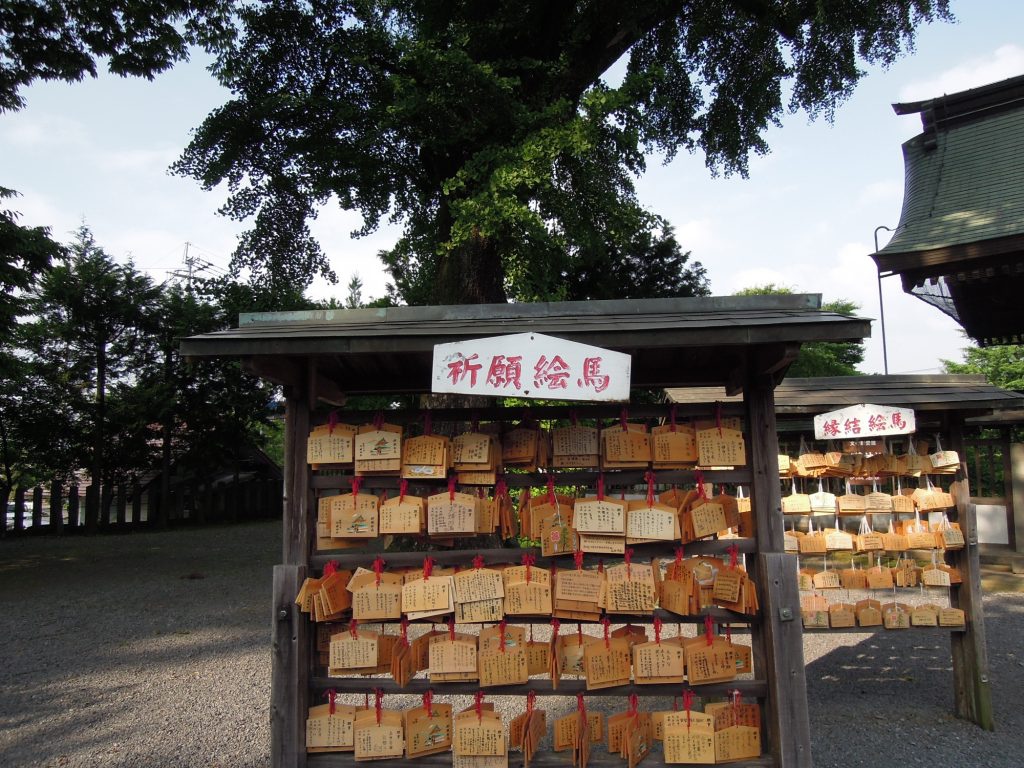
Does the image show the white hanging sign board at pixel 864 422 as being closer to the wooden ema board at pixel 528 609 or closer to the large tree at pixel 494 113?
the wooden ema board at pixel 528 609

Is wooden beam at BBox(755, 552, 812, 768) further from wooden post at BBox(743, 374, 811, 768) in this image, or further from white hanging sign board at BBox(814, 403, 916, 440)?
white hanging sign board at BBox(814, 403, 916, 440)

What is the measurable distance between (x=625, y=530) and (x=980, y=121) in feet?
25.1

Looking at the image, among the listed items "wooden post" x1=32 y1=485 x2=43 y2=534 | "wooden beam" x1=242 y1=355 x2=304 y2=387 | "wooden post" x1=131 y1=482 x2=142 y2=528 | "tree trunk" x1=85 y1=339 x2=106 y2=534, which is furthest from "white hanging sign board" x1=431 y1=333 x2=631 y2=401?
"wooden post" x1=131 y1=482 x2=142 y2=528

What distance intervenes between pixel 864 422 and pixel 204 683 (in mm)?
5824

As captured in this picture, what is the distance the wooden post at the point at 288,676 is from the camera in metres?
3.46

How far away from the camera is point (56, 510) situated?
50.8ft

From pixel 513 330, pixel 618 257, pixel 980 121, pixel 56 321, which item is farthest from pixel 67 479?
pixel 980 121

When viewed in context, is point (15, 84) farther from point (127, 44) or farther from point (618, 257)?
point (618, 257)

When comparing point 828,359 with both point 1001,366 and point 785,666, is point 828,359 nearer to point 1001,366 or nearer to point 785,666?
point 1001,366

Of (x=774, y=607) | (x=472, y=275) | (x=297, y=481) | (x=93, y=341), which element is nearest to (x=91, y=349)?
(x=93, y=341)

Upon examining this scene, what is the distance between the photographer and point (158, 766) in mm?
4406

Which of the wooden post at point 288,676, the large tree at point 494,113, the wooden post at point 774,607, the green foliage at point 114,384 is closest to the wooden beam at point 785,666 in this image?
the wooden post at point 774,607

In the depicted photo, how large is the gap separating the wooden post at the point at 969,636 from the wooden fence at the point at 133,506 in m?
16.5

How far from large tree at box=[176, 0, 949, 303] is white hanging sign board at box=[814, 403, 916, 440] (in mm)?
4711
